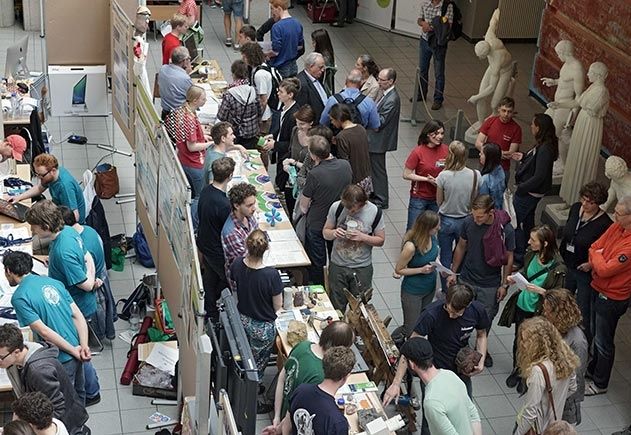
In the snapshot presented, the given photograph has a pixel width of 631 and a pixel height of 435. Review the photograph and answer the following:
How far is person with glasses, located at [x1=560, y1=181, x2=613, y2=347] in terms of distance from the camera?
7527 millimetres

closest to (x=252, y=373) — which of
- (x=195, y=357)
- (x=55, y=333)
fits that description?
(x=195, y=357)

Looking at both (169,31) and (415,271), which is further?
(169,31)

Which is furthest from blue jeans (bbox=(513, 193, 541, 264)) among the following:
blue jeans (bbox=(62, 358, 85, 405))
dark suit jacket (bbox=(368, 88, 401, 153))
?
blue jeans (bbox=(62, 358, 85, 405))

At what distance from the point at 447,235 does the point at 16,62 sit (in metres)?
5.67

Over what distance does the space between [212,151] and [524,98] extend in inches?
280

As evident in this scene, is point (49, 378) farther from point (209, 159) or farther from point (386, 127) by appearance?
point (386, 127)

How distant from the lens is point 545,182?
352 inches

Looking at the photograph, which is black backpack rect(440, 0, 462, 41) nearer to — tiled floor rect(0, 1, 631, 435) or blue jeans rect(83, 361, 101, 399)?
tiled floor rect(0, 1, 631, 435)

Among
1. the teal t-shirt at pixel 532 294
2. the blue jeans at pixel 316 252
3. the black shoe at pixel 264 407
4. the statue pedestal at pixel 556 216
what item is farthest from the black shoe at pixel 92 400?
the statue pedestal at pixel 556 216

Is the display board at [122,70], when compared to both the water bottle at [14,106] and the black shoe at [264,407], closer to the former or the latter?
the water bottle at [14,106]

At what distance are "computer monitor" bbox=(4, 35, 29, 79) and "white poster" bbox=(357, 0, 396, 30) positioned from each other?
7.33m

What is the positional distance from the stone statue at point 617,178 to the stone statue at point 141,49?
4.36 m

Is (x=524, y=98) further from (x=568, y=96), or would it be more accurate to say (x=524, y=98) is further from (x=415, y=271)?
(x=415, y=271)

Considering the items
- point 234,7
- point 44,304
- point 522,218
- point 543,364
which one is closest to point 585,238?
point 522,218
